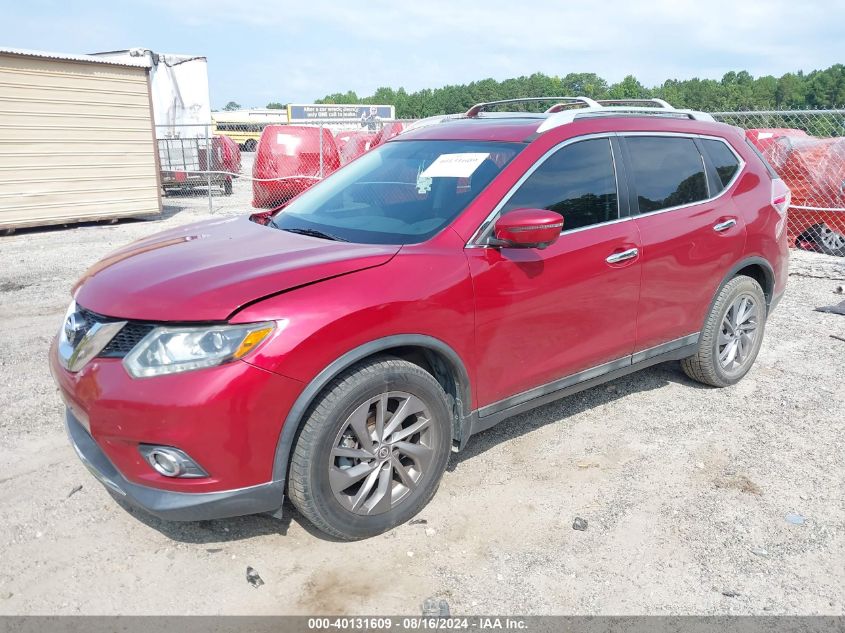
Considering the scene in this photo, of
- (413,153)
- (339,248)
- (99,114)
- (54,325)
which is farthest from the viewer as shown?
(99,114)

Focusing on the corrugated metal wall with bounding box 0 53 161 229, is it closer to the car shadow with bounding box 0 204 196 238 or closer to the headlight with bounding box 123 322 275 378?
the car shadow with bounding box 0 204 196 238

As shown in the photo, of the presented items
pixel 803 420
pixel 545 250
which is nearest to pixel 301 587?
pixel 545 250

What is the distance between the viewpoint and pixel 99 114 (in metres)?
11.9

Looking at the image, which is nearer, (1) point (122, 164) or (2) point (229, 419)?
(2) point (229, 419)

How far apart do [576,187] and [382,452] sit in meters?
1.78

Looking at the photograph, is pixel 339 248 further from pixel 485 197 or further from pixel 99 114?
pixel 99 114

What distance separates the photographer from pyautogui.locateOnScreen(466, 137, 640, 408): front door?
3189mm

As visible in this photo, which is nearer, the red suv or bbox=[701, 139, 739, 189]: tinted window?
the red suv

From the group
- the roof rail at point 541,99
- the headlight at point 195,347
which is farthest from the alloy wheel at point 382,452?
the roof rail at point 541,99

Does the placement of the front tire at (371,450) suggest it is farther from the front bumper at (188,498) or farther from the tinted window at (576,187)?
the tinted window at (576,187)

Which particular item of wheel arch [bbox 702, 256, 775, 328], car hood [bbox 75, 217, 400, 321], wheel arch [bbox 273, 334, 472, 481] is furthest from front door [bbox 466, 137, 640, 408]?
wheel arch [bbox 702, 256, 775, 328]

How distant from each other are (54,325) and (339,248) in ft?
13.6

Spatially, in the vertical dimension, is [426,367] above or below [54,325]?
above

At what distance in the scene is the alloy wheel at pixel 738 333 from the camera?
4.61m
